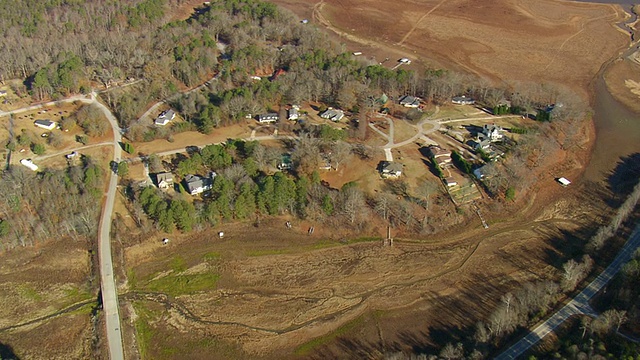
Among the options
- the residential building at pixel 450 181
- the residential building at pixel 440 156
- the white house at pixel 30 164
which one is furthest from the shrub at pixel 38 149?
the residential building at pixel 450 181

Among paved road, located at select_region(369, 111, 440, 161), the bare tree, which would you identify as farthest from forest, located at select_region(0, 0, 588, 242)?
paved road, located at select_region(369, 111, 440, 161)

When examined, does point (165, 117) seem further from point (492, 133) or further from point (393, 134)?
point (492, 133)

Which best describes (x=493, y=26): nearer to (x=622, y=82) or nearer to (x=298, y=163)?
(x=622, y=82)

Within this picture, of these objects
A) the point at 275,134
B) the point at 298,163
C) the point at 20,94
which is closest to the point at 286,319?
the point at 298,163

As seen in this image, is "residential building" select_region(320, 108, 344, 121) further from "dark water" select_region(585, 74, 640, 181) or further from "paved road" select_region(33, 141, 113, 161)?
"dark water" select_region(585, 74, 640, 181)

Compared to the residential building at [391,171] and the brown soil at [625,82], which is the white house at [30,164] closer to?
the residential building at [391,171]
